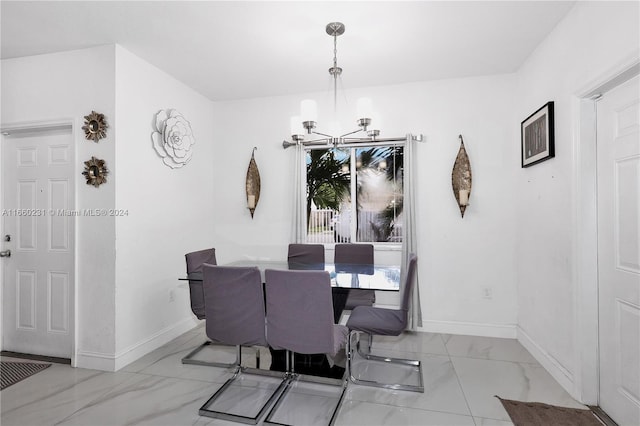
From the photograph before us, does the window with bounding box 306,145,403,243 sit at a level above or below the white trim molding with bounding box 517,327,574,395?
above

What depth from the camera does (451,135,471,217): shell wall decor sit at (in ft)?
11.2

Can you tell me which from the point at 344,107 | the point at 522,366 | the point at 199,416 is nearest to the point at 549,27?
the point at 344,107

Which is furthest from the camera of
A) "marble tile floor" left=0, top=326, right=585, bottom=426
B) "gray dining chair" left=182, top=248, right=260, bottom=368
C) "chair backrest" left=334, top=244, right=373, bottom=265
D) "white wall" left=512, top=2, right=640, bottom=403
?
"chair backrest" left=334, top=244, right=373, bottom=265

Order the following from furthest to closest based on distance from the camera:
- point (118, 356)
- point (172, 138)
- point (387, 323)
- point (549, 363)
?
1. point (172, 138)
2. point (118, 356)
3. point (549, 363)
4. point (387, 323)

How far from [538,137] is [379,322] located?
6.84 ft

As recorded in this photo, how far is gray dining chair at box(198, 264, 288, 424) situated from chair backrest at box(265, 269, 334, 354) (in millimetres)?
118

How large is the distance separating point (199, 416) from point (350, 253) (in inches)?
75.9

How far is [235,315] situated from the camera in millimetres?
2191

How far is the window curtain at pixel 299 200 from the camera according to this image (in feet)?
12.8

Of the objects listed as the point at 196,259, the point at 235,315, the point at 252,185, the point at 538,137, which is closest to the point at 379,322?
the point at 235,315

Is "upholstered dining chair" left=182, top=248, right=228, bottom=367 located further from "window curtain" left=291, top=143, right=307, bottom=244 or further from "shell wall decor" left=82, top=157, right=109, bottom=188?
"window curtain" left=291, top=143, right=307, bottom=244

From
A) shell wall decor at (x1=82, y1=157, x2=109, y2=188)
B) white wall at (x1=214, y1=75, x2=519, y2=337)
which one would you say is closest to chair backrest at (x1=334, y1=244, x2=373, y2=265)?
white wall at (x1=214, y1=75, x2=519, y2=337)

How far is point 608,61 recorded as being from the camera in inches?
75.2

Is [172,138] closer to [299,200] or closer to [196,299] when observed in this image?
[299,200]
